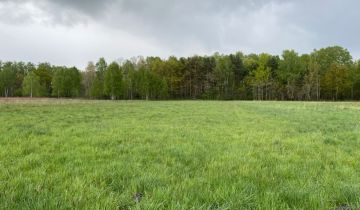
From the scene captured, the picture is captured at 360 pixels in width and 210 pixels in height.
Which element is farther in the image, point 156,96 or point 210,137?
point 156,96

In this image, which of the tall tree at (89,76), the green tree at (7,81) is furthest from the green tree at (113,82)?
the green tree at (7,81)

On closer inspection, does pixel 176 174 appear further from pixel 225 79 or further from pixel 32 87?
pixel 32 87

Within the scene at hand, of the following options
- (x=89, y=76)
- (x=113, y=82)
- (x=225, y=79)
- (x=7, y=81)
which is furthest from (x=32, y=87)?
(x=225, y=79)

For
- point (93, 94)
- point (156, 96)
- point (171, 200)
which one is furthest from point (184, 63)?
point (171, 200)

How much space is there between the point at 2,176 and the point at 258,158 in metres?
5.71

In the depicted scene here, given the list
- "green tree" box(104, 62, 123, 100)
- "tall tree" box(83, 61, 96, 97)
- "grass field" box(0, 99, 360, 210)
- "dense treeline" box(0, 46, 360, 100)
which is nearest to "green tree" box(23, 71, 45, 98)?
"dense treeline" box(0, 46, 360, 100)

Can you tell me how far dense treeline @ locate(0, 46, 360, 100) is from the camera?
9131cm

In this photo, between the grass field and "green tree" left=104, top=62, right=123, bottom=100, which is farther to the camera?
"green tree" left=104, top=62, right=123, bottom=100

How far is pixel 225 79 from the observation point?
103m

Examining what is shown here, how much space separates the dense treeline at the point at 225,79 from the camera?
91312 millimetres

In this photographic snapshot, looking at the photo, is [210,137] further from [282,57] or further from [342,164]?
[282,57]

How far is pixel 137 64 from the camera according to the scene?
4724 inches

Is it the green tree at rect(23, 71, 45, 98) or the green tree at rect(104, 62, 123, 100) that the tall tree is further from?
the green tree at rect(104, 62, 123, 100)

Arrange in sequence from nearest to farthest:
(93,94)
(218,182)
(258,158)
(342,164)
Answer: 1. (218,182)
2. (342,164)
3. (258,158)
4. (93,94)
